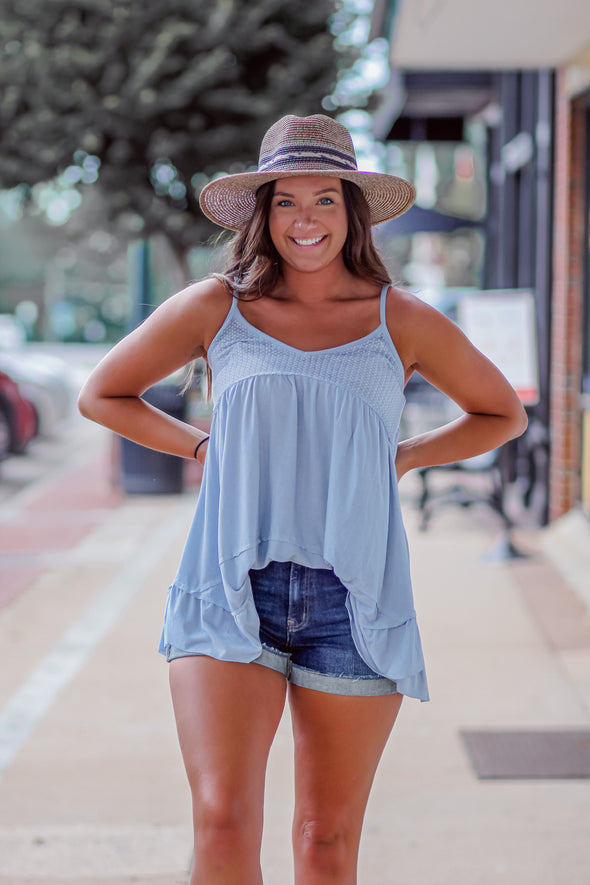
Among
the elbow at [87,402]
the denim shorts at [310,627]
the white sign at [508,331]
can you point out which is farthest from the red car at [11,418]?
the denim shorts at [310,627]

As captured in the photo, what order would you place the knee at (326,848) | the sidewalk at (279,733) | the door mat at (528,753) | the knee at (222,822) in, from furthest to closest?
the door mat at (528,753), the sidewalk at (279,733), the knee at (326,848), the knee at (222,822)

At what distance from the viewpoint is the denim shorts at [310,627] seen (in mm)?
2100

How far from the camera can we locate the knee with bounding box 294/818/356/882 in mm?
2068

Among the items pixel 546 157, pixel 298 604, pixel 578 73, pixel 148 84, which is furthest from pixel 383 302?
pixel 148 84

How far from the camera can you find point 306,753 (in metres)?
2.13

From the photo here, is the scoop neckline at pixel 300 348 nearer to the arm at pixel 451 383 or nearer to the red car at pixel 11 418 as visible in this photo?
the arm at pixel 451 383

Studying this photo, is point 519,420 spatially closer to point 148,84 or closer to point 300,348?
point 300,348

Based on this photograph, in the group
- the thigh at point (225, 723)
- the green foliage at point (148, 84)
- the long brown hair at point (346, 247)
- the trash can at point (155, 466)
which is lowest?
the trash can at point (155, 466)

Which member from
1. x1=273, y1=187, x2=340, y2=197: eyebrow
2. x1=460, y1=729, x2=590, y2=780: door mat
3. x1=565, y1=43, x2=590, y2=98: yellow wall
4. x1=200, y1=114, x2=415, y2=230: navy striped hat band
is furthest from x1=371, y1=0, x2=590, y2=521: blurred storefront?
x1=273, y1=187, x2=340, y2=197: eyebrow

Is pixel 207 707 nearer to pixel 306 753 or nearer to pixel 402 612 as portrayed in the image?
pixel 306 753

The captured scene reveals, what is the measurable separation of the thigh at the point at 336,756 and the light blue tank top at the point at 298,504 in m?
0.10

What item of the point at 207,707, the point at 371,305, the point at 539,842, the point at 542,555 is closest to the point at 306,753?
the point at 207,707

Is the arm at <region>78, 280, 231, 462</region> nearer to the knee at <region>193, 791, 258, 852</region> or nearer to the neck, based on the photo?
the neck

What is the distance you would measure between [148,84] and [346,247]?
33.0 ft
